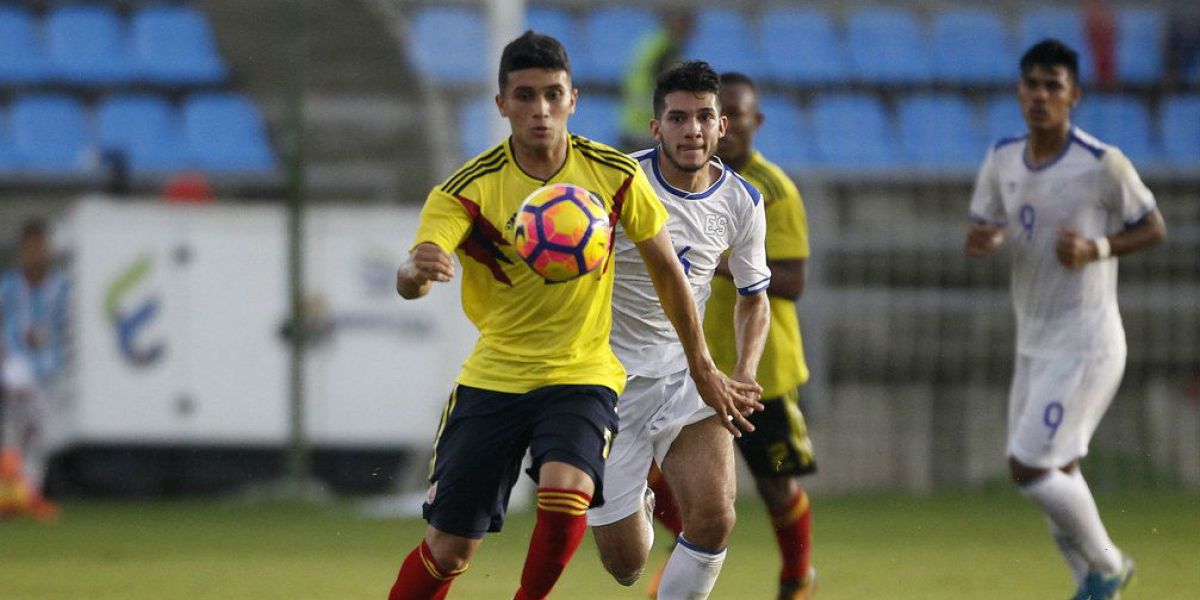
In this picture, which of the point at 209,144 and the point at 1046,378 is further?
the point at 209,144

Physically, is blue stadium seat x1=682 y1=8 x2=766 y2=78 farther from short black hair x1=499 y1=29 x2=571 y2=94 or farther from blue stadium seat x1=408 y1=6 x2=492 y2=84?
short black hair x1=499 y1=29 x2=571 y2=94

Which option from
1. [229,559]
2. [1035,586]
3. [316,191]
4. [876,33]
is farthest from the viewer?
[876,33]

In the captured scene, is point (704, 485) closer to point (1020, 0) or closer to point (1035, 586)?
point (1035, 586)

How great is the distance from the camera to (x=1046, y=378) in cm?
768

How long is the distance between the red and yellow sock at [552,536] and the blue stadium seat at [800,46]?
11.8 meters

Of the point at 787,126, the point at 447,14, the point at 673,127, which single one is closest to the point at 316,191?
the point at 447,14

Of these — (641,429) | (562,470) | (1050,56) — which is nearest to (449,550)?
(562,470)

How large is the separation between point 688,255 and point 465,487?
1211mm

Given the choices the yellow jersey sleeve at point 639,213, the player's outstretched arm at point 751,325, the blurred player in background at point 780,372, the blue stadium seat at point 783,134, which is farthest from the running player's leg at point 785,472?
the blue stadium seat at point 783,134

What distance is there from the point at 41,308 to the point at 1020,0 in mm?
9607

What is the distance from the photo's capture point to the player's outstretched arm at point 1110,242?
7.45 metres

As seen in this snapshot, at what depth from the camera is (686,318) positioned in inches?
220

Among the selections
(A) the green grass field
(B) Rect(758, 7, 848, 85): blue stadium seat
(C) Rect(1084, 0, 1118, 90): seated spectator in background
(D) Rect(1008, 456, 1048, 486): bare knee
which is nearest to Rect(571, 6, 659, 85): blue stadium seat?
(B) Rect(758, 7, 848, 85): blue stadium seat

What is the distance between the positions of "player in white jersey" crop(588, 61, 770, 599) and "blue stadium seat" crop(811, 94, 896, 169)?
32.7 feet
